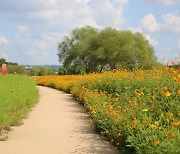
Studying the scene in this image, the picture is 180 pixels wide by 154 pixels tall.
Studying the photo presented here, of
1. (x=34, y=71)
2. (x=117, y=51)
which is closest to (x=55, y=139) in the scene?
(x=117, y=51)

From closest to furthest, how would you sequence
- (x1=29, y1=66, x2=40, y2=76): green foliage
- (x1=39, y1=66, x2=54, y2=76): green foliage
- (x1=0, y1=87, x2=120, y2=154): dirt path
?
(x1=0, y1=87, x2=120, y2=154): dirt path < (x1=29, y1=66, x2=40, y2=76): green foliage < (x1=39, y1=66, x2=54, y2=76): green foliage

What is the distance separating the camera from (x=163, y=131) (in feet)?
17.4

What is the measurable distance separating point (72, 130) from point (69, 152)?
219 centimetres

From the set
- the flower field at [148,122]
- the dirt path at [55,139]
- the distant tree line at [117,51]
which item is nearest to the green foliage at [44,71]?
the distant tree line at [117,51]

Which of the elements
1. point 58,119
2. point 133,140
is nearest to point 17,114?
point 58,119

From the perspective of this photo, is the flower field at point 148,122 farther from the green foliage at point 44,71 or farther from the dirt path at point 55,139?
the green foliage at point 44,71

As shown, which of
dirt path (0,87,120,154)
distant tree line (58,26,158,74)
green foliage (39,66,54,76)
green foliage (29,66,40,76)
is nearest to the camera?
dirt path (0,87,120,154)

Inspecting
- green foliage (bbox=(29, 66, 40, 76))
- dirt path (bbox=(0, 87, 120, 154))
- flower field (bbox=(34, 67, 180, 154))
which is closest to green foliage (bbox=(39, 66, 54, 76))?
green foliage (bbox=(29, 66, 40, 76))

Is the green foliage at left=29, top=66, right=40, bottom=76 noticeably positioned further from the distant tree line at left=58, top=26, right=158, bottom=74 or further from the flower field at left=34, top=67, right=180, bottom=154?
the flower field at left=34, top=67, right=180, bottom=154

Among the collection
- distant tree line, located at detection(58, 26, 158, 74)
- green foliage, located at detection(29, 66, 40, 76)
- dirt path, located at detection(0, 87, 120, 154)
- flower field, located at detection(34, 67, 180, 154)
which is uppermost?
distant tree line, located at detection(58, 26, 158, 74)

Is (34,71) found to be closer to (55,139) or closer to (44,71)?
(44,71)

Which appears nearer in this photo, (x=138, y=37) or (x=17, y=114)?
(x=17, y=114)

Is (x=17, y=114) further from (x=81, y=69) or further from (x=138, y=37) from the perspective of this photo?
(x=81, y=69)

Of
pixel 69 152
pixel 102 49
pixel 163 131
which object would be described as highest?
pixel 102 49
